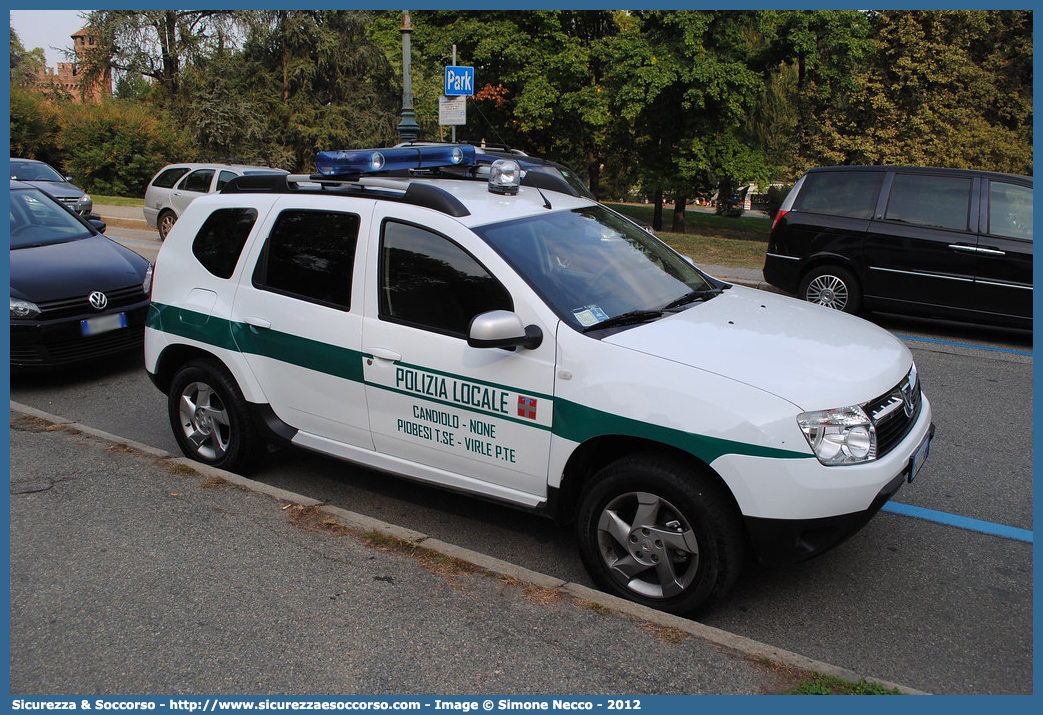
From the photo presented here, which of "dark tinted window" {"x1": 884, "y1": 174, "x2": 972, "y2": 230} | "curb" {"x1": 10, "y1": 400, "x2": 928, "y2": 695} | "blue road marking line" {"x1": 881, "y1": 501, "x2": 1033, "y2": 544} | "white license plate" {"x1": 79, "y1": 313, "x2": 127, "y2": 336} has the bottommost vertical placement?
"blue road marking line" {"x1": 881, "y1": 501, "x2": 1033, "y2": 544}

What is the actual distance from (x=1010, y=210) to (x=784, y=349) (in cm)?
673

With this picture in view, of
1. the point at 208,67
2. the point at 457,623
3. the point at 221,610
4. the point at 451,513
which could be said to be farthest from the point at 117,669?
the point at 208,67

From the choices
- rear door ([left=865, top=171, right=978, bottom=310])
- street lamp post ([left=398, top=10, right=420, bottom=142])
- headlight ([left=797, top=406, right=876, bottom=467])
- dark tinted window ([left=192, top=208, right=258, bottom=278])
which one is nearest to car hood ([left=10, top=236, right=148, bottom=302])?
dark tinted window ([left=192, top=208, right=258, bottom=278])

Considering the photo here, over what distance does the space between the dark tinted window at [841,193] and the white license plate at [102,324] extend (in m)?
7.30

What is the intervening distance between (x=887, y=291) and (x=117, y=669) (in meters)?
8.66

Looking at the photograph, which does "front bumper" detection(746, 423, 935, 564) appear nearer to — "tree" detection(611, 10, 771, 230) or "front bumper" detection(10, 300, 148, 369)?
"front bumper" detection(10, 300, 148, 369)

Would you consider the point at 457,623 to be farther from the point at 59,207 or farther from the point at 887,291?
the point at 887,291

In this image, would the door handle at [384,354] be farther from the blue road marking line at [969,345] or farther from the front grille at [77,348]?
the blue road marking line at [969,345]

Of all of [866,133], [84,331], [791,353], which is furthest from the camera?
[866,133]

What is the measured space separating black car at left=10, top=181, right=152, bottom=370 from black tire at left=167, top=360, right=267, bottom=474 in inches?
88.8

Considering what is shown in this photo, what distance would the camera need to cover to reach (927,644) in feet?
11.5

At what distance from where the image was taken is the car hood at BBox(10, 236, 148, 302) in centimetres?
703

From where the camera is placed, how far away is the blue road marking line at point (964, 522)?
14.8 ft

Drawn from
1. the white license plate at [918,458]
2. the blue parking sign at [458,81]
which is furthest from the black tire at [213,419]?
the blue parking sign at [458,81]
